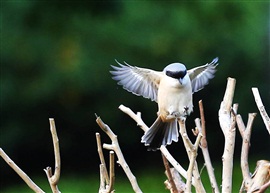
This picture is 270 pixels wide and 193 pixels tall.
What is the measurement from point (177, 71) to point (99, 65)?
116 centimetres

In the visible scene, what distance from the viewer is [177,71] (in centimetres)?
106

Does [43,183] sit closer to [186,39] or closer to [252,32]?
[186,39]

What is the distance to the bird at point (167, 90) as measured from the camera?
3.57ft

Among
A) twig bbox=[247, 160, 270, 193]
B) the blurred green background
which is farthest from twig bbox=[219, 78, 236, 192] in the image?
the blurred green background

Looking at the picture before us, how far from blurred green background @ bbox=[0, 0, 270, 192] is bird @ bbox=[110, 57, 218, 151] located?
0.78m

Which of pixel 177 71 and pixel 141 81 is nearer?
pixel 177 71

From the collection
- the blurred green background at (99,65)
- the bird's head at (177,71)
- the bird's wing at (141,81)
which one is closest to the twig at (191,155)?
the bird's head at (177,71)

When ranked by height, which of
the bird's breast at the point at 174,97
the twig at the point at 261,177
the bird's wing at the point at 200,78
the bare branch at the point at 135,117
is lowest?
the twig at the point at 261,177

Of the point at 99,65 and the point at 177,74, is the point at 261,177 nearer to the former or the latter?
the point at 177,74

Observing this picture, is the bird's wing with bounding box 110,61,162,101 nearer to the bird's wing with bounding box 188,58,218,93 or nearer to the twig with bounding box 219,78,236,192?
the bird's wing with bounding box 188,58,218,93

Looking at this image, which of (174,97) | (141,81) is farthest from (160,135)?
(141,81)

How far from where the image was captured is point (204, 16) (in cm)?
219

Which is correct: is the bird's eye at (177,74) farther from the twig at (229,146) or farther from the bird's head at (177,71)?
the twig at (229,146)

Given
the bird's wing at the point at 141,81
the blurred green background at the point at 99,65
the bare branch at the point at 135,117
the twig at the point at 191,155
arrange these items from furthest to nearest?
1. the blurred green background at the point at 99,65
2. the bird's wing at the point at 141,81
3. the bare branch at the point at 135,117
4. the twig at the point at 191,155
